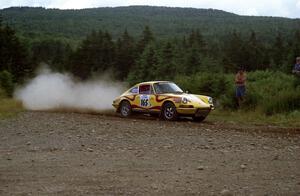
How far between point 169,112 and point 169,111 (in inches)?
1.6

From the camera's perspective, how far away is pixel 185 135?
13.6 m

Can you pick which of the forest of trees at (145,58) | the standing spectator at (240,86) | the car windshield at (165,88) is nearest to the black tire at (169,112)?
the car windshield at (165,88)

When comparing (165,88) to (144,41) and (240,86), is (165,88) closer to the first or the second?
(240,86)

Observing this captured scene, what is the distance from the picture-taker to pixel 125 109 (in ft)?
71.4

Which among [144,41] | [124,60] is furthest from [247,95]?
[144,41]

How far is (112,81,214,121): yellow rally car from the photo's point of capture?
18984 millimetres

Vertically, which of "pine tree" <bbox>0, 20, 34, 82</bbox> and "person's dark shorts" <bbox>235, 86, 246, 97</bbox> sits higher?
"pine tree" <bbox>0, 20, 34, 82</bbox>

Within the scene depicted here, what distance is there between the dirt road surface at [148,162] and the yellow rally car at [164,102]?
14.3 ft

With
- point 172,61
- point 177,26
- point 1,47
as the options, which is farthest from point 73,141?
point 177,26

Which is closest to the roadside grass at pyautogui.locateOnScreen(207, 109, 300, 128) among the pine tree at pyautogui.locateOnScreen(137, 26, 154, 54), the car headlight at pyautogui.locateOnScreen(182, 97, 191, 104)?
the car headlight at pyautogui.locateOnScreen(182, 97, 191, 104)

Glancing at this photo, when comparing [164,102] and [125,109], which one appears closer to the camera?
[164,102]

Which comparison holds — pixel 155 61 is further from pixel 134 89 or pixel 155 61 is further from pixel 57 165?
pixel 57 165

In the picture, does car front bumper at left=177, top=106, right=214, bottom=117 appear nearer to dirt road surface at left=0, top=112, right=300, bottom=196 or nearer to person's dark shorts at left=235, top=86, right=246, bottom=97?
dirt road surface at left=0, top=112, right=300, bottom=196

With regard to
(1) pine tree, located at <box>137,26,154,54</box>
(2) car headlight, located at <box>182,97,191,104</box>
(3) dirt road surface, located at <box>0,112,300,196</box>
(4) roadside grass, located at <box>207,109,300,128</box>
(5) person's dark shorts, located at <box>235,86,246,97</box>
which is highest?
(1) pine tree, located at <box>137,26,154,54</box>
